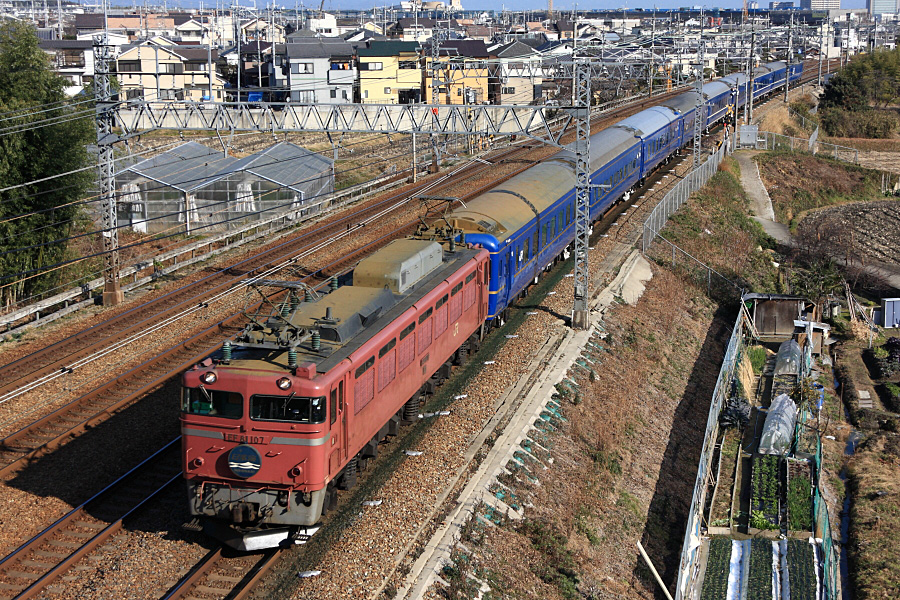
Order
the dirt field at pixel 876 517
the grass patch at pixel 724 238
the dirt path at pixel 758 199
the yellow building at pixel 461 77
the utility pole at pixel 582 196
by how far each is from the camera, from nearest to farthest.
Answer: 1. the dirt field at pixel 876 517
2. the utility pole at pixel 582 196
3. the grass patch at pixel 724 238
4. the dirt path at pixel 758 199
5. the yellow building at pixel 461 77

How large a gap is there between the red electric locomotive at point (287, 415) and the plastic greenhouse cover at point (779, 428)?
12.4 metres

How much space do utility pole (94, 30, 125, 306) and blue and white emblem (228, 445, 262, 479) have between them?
42.4ft

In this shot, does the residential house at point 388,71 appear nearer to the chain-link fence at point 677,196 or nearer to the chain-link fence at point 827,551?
the chain-link fence at point 677,196

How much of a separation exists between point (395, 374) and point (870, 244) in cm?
4349

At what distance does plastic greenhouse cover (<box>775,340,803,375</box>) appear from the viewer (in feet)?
100

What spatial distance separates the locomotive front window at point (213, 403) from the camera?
13789mm

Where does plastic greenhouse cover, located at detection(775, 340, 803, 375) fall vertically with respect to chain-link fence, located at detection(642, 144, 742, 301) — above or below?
below

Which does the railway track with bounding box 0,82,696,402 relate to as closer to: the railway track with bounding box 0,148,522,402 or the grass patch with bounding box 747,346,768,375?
the railway track with bounding box 0,148,522,402

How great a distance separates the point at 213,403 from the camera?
13.9m

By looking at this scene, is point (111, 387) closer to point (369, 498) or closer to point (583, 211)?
point (369, 498)

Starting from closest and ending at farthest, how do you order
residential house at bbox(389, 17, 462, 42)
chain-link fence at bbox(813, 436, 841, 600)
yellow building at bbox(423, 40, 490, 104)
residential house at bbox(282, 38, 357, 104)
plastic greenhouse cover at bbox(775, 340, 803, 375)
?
chain-link fence at bbox(813, 436, 841, 600)
plastic greenhouse cover at bbox(775, 340, 803, 375)
yellow building at bbox(423, 40, 490, 104)
residential house at bbox(282, 38, 357, 104)
residential house at bbox(389, 17, 462, 42)

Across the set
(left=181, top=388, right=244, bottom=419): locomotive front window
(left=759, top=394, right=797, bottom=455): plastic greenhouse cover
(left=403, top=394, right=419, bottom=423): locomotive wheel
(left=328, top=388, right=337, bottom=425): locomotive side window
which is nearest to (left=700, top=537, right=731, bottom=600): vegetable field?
(left=759, top=394, right=797, bottom=455): plastic greenhouse cover

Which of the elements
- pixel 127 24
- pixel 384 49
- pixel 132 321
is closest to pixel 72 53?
pixel 384 49

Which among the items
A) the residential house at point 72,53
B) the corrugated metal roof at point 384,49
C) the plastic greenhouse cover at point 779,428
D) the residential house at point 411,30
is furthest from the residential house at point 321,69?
the plastic greenhouse cover at point 779,428
